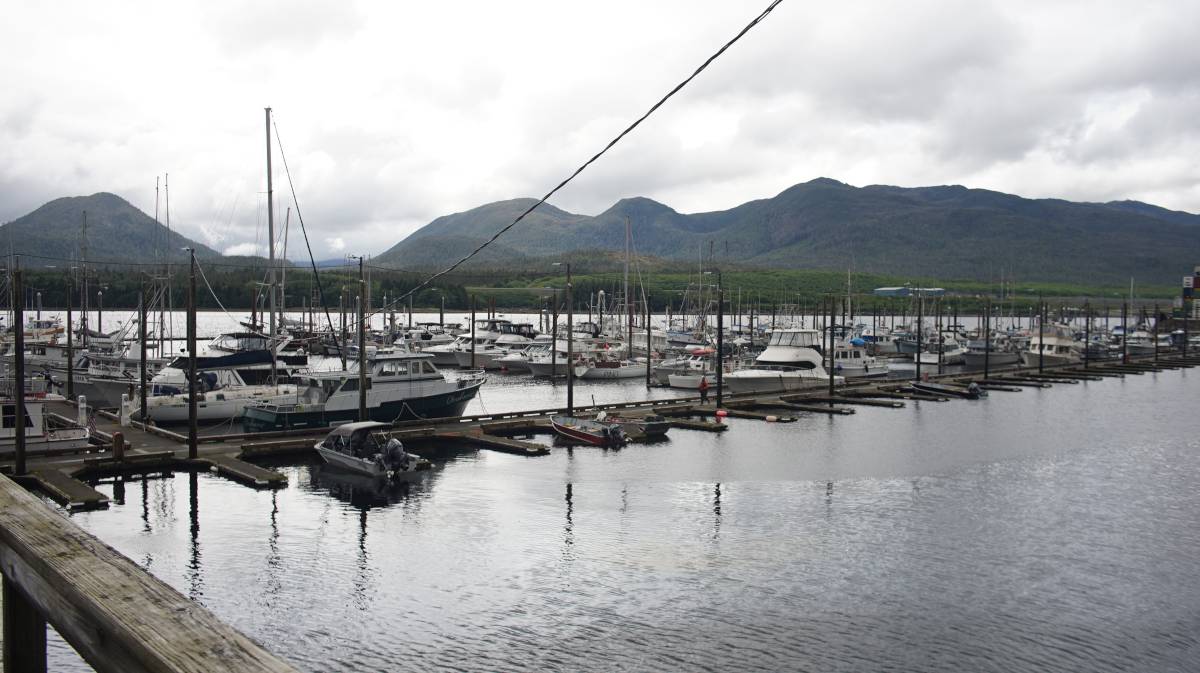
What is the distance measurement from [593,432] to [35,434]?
21.3m

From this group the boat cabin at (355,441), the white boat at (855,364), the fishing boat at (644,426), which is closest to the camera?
the boat cabin at (355,441)

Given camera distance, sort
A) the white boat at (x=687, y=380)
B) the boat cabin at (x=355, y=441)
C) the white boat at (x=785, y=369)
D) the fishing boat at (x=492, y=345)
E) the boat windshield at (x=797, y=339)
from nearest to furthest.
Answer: the boat cabin at (x=355, y=441)
the white boat at (x=785, y=369)
the white boat at (x=687, y=380)
the boat windshield at (x=797, y=339)
the fishing boat at (x=492, y=345)

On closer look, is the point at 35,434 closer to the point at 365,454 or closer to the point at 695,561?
the point at 365,454

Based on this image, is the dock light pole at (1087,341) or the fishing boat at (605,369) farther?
the dock light pole at (1087,341)

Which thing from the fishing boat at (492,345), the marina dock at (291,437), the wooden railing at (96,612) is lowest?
the marina dock at (291,437)

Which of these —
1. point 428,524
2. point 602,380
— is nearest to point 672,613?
point 428,524

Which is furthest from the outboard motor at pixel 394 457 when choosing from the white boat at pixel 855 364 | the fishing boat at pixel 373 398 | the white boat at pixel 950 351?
the white boat at pixel 950 351

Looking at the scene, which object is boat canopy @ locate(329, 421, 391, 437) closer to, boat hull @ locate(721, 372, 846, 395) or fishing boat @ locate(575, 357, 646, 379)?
boat hull @ locate(721, 372, 846, 395)

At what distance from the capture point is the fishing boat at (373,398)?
38.2 metres

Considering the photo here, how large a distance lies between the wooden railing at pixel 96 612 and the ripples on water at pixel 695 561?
12929mm

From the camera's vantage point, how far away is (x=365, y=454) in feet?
105

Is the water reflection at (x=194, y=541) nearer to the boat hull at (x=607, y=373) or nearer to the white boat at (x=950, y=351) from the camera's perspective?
the boat hull at (x=607, y=373)

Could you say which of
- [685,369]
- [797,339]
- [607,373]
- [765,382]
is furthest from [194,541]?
[607,373]

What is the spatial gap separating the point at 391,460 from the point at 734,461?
46.8 ft
